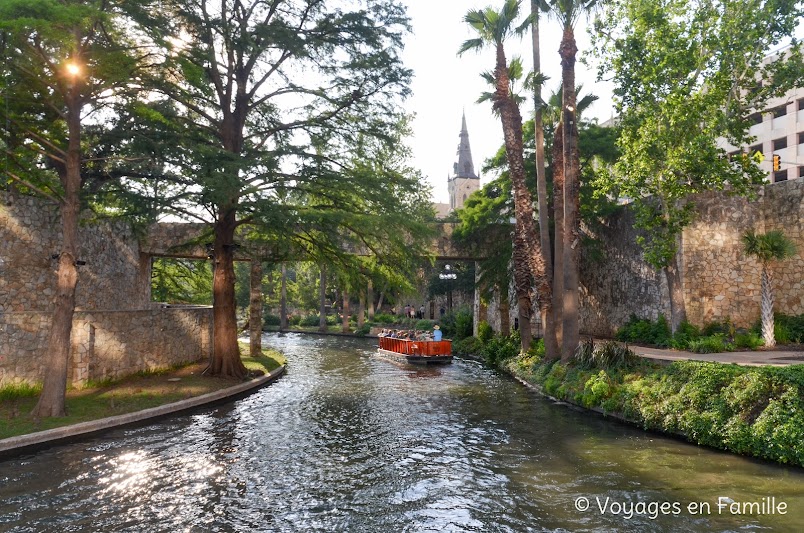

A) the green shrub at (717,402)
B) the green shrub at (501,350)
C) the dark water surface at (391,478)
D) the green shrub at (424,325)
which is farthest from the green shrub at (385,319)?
the green shrub at (717,402)

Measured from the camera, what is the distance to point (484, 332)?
1318 inches

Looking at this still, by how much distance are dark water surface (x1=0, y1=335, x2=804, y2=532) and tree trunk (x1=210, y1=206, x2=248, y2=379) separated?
14.6ft

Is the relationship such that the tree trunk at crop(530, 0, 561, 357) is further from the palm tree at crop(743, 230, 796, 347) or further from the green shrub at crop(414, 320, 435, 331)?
the green shrub at crop(414, 320, 435, 331)

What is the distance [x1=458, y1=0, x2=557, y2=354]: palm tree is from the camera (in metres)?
22.0

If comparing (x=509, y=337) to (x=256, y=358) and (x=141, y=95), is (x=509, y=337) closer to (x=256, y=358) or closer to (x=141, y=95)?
(x=256, y=358)

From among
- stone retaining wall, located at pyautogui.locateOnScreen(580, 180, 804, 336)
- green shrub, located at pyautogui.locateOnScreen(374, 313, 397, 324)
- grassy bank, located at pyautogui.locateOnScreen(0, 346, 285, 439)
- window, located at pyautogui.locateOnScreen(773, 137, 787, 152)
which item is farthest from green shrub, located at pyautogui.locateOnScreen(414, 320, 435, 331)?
window, located at pyautogui.locateOnScreen(773, 137, 787, 152)

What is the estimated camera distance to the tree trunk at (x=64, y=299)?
1286 centimetres

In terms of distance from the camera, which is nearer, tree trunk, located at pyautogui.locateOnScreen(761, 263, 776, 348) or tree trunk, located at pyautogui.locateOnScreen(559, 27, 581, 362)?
tree trunk, located at pyautogui.locateOnScreen(559, 27, 581, 362)

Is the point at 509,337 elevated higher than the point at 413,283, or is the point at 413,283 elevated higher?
the point at 413,283

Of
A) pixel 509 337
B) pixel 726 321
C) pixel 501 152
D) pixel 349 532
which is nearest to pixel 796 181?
pixel 726 321

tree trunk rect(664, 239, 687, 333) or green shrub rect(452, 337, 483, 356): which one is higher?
tree trunk rect(664, 239, 687, 333)

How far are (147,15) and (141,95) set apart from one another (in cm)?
368

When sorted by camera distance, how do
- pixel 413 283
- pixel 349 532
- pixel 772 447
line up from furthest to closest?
pixel 413 283
pixel 772 447
pixel 349 532

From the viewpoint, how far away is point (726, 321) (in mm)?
21688
